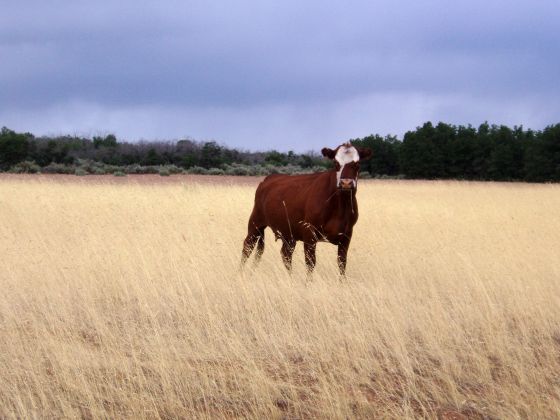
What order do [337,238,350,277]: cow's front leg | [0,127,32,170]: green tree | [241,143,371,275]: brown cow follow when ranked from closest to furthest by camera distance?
[241,143,371,275]: brown cow, [337,238,350,277]: cow's front leg, [0,127,32,170]: green tree

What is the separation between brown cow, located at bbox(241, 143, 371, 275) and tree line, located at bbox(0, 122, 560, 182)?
110 feet

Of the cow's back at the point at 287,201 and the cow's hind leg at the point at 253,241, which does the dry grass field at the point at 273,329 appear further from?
the cow's back at the point at 287,201

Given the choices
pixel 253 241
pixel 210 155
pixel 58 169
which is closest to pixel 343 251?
pixel 253 241

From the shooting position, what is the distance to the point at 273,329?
7172 mm

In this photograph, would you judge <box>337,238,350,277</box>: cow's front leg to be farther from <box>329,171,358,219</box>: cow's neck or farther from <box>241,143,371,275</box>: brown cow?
<box>329,171,358,219</box>: cow's neck

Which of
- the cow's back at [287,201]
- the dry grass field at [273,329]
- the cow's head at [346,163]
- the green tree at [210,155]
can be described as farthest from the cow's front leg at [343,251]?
the green tree at [210,155]

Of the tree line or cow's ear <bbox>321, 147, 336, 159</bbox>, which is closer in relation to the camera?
cow's ear <bbox>321, 147, 336, 159</bbox>

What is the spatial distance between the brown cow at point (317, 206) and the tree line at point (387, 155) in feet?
110

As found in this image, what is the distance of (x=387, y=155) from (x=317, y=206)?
60125 millimetres

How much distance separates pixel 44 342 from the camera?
654cm

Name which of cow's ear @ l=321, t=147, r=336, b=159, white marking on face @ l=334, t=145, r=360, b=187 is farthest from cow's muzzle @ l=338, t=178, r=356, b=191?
cow's ear @ l=321, t=147, r=336, b=159

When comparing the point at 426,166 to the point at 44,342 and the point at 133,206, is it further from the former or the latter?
the point at 44,342

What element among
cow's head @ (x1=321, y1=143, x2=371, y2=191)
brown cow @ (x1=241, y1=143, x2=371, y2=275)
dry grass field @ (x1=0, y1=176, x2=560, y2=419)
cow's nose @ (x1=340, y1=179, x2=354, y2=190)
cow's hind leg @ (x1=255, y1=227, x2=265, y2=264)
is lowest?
dry grass field @ (x1=0, y1=176, x2=560, y2=419)

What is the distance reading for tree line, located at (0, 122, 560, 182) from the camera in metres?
50.6
